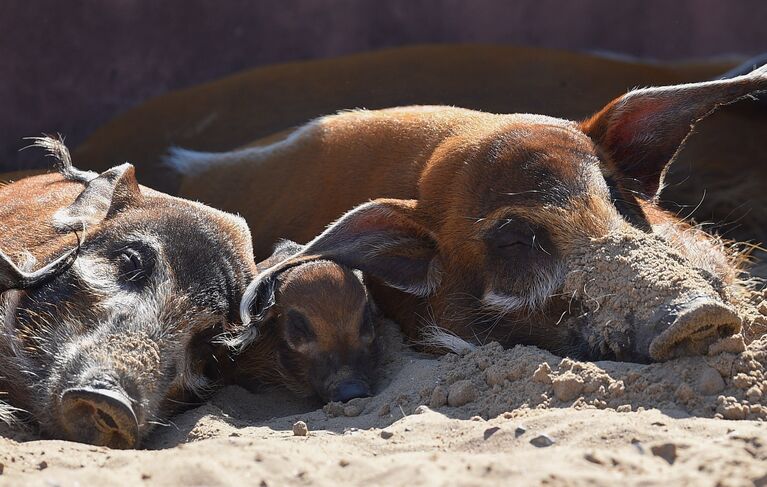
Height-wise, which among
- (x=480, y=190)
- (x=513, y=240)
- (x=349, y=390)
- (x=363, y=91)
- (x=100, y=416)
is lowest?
(x=349, y=390)

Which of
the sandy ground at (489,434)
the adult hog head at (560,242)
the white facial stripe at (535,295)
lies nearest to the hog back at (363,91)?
the adult hog head at (560,242)

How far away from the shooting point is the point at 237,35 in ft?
23.9

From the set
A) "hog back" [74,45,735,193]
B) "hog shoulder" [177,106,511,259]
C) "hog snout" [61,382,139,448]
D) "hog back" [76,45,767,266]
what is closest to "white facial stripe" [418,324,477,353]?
"hog shoulder" [177,106,511,259]

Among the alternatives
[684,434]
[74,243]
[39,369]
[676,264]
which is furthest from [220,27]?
[684,434]

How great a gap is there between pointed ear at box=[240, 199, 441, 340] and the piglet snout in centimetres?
119

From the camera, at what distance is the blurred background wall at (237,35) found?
686cm

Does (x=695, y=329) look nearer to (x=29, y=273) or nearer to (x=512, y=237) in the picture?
(x=512, y=237)

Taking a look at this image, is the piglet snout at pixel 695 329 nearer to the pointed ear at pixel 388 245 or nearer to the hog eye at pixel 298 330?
the pointed ear at pixel 388 245

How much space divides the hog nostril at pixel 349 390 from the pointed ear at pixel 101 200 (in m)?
1.17

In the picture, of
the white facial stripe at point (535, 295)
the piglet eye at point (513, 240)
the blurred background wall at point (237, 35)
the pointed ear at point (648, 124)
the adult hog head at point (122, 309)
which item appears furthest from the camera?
the blurred background wall at point (237, 35)

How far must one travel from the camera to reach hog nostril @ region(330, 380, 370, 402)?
404 centimetres

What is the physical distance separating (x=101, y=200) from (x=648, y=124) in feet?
7.53

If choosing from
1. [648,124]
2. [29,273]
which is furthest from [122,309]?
[648,124]

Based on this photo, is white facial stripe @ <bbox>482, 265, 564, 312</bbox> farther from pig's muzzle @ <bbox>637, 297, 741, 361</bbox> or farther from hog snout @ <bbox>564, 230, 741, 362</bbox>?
pig's muzzle @ <bbox>637, 297, 741, 361</bbox>
